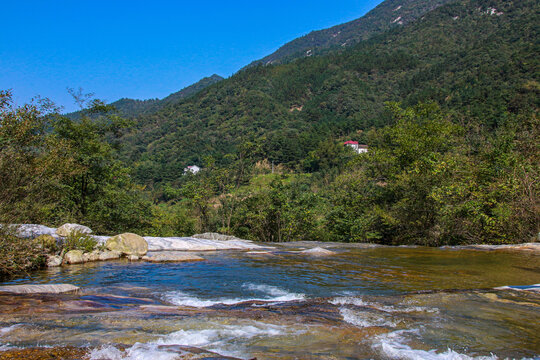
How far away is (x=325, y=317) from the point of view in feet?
18.4

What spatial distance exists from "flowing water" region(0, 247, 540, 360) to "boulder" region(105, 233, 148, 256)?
301 cm

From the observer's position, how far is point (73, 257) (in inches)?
469

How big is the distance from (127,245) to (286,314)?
1026 cm

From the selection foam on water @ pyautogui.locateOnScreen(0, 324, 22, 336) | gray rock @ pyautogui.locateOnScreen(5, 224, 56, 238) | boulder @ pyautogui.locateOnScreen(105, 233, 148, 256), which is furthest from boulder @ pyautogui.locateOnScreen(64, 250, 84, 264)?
foam on water @ pyautogui.locateOnScreen(0, 324, 22, 336)

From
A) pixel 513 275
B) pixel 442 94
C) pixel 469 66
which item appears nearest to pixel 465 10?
pixel 469 66

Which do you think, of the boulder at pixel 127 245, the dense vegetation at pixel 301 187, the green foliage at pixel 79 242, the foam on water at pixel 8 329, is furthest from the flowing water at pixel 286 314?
the dense vegetation at pixel 301 187

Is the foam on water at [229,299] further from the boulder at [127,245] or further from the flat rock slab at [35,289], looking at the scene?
the boulder at [127,245]

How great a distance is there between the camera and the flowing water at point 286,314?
416cm

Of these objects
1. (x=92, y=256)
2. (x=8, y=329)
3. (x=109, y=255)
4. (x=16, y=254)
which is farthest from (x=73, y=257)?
(x=8, y=329)

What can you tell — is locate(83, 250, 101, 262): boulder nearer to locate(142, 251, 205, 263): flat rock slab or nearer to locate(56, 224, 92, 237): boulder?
locate(56, 224, 92, 237): boulder

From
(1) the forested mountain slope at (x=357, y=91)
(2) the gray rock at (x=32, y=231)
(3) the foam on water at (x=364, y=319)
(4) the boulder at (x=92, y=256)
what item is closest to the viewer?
(3) the foam on water at (x=364, y=319)

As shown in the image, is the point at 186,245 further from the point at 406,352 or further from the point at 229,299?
the point at 406,352

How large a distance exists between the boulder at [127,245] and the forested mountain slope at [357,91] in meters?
73.4

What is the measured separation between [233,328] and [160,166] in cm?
11464
